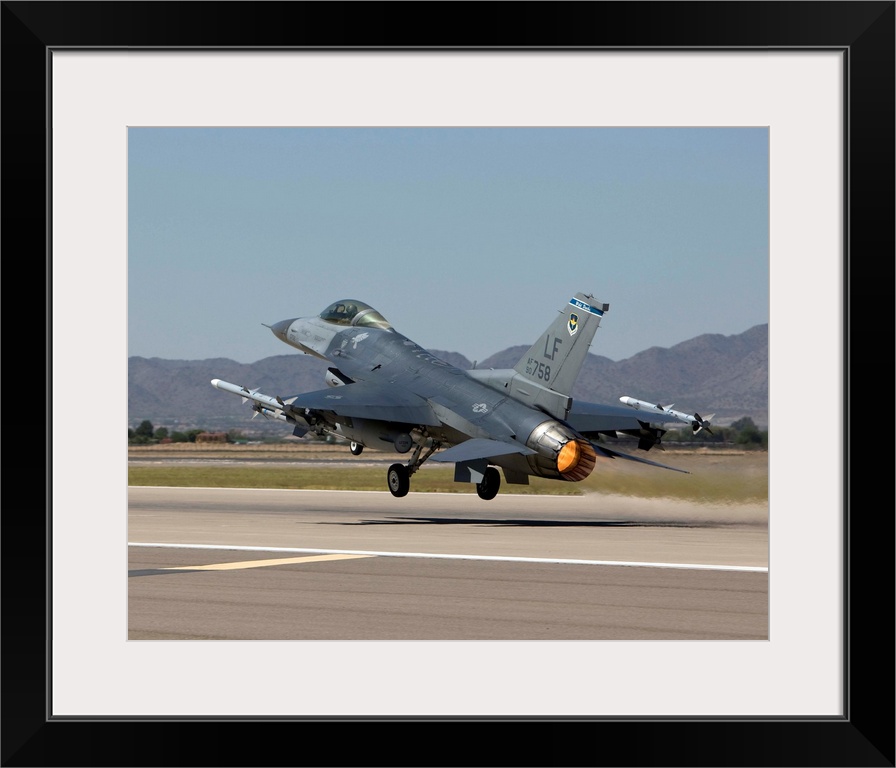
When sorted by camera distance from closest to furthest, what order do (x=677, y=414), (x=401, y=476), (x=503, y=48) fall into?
(x=503, y=48), (x=677, y=414), (x=401, y=476)

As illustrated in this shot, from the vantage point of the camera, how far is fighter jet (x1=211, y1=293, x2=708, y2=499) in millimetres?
33594

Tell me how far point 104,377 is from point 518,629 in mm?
7314

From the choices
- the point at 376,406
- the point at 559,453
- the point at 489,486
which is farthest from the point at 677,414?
the point at 376,406

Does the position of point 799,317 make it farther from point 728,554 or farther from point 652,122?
point 728,554

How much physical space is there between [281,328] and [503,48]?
36.9 m

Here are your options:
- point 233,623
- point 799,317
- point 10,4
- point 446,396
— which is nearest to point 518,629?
point 233,623

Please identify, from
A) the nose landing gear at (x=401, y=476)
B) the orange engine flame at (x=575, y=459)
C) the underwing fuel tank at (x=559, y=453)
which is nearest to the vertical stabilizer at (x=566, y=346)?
the underwing fuel tank at (x=559, y=453)

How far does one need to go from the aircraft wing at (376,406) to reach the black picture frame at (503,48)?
29258 mm

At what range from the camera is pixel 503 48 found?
894cm

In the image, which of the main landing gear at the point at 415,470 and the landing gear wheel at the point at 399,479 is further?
the landing gear wheel at the point at 399,479

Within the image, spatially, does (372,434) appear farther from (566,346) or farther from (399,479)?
(566,346)

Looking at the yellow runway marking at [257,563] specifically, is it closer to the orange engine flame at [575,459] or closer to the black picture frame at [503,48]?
the orange engine flame at [575,459]

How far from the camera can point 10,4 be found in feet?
29.6

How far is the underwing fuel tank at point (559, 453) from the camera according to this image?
109ft
